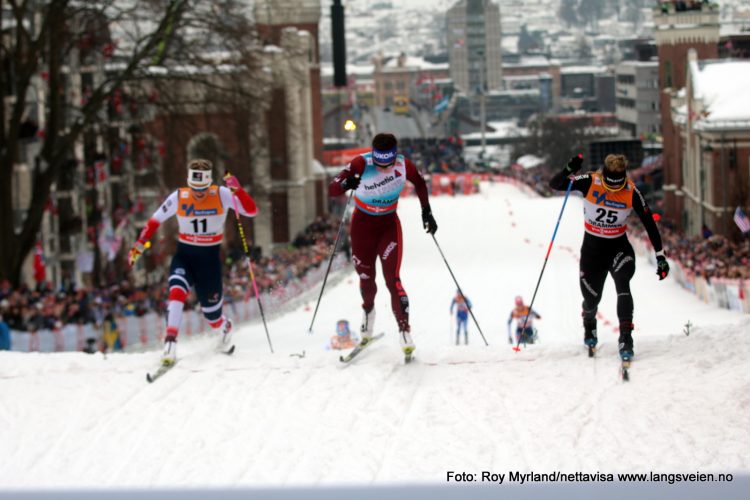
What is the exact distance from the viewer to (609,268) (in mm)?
11312

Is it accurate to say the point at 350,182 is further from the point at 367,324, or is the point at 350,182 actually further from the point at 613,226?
the point at 613,226

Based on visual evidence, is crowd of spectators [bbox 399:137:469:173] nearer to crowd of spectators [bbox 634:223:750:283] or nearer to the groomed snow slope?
crowd of spectators [bbox 634:223:750:283]

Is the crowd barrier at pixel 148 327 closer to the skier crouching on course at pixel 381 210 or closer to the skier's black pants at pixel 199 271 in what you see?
the skier's black pants at pixel 199 271

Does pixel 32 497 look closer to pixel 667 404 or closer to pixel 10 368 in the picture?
pixel 667 404

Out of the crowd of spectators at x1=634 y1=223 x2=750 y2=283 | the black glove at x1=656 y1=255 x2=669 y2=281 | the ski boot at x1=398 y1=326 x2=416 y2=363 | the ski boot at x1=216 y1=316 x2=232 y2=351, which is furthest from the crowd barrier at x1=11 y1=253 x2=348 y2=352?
the black glove at x1=656 y1=255 x2=669 y2=281

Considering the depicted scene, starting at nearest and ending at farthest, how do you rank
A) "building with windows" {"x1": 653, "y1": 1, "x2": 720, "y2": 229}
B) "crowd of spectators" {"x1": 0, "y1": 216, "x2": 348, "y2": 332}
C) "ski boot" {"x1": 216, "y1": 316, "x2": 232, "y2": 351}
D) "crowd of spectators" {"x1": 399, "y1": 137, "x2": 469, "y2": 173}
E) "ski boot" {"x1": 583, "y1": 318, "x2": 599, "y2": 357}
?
"ski boot" {"x1": 583, "y1": 318, "x2": 599, "y2": 357} → "ski boot" {"x1": 216, "y1": 316, "x2": 232, "y2": 351} → "crowd of spectators" {"x1": 0, "y1": 216, "x2": 348, "y2": 332} → "building with windows" {"x1": 653, "y1": 1, "x2": 720, "y2": 229} → "crowd of spectators" {"x1": 399, "y1": 137, "x2": 469, "y2": 173}

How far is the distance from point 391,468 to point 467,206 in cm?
5333

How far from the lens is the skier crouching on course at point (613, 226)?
11.1 metres

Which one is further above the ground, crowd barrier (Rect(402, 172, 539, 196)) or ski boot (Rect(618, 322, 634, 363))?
ski boot (Rect(618, 322, 634, 363))

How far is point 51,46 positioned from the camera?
25719mm

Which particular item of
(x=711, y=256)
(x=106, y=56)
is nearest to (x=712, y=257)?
(x=711, y=256)

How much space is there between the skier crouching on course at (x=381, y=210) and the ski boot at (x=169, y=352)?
1.77 metres

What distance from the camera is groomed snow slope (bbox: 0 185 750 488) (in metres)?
9.01

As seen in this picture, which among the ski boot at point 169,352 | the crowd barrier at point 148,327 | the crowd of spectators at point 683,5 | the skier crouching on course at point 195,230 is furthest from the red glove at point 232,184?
the crowd of spectators at point 683,5
